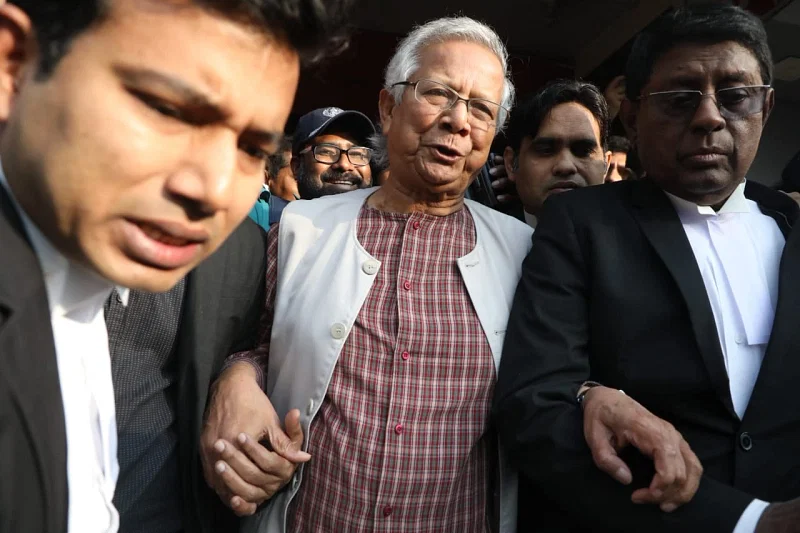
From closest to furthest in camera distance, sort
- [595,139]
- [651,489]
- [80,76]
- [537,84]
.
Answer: [80,76] → [651,489] → [595,139] → [537,84]

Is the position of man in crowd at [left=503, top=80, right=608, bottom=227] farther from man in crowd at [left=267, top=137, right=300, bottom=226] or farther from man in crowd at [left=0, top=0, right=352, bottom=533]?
man in crowd at [left=267, top=137, right=300, bottom=226]

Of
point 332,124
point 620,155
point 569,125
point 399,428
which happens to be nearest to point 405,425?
point 399,428

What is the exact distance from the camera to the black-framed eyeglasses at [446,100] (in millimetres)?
1844

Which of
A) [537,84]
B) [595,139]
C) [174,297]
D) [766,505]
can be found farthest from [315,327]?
[537,84]

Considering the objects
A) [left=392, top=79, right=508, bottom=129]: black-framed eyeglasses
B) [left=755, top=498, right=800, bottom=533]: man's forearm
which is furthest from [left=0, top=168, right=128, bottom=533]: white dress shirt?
[left=755, top=498, right=800, bottom=533]: man's forearm

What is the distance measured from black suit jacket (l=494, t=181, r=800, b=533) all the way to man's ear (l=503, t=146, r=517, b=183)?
3.15ft

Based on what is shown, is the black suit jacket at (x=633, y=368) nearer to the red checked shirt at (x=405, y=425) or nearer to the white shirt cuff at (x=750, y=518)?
the white shirt cuff at (x=750, y=518)

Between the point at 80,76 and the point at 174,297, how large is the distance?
2.30ft

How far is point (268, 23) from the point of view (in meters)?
0.96

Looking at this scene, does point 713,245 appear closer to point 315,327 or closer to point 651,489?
point 651,489

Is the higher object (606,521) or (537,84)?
(537,84)

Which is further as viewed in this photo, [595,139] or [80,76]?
[595,139]

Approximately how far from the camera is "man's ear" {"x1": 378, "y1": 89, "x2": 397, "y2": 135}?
203 centimetres

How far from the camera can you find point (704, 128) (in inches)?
62.1
